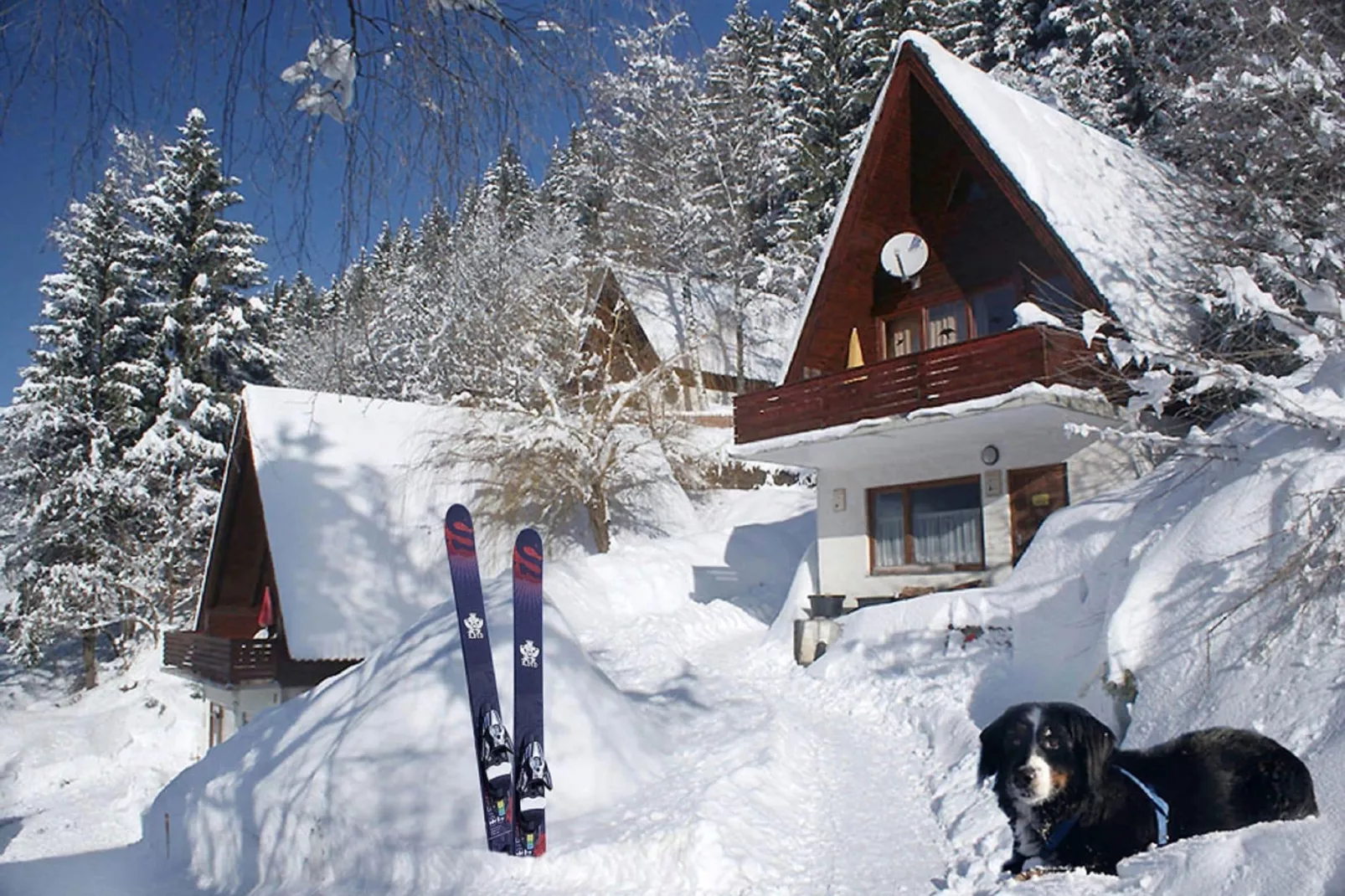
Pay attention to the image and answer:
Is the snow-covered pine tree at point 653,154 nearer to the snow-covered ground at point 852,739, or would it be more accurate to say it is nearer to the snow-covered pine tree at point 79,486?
the snow-covered ground at point 852,739

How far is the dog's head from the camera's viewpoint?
4.79 metres

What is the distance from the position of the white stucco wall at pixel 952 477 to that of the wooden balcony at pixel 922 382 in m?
1.02

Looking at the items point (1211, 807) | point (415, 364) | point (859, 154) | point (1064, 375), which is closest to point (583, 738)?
point (1211, 807)

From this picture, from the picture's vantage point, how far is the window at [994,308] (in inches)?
631

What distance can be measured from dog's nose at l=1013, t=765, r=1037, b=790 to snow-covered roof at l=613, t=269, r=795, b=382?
2710cm

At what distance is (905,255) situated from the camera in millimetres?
16656

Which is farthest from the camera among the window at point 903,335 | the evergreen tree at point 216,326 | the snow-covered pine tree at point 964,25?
the snow-covered pine tree at point 964,25

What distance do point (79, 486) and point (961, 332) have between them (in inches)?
1034

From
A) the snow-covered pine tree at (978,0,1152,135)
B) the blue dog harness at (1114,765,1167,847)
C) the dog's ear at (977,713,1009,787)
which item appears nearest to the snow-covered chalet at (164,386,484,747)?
the dog's ear at (977,713,1009,787)

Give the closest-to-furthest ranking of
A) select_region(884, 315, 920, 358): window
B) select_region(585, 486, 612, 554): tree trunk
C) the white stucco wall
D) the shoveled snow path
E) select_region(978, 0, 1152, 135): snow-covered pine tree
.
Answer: the shoveled snow path, the white stucco wall, select_region(884, 315, 920, 358): window, select_region(585, 486, 612, 554): tree trunk, select_region(978, 0, 1152, 135): snow-covered pine tree

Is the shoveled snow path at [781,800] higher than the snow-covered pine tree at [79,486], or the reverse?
the snow-covered pine tree at [79,486]

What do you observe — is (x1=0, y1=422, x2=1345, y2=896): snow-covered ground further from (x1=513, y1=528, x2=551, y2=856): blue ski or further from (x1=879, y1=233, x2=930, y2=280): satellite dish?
(x1=879, y1=233, x2=930, y2=280): satellite dish

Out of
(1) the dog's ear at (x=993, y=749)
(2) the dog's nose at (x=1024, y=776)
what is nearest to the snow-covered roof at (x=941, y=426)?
(1) the dog's ear at (x=993, y=749)

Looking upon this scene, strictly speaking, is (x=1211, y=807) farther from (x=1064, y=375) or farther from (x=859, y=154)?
(x=859, y=154)
